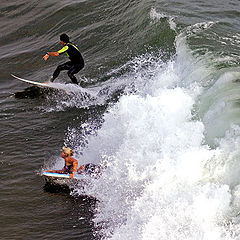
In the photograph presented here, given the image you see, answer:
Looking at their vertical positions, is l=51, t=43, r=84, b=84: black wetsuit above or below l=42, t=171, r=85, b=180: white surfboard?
above

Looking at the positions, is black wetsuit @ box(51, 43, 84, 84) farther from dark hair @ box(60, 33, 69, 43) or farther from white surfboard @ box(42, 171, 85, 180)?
white surfboard @ box(42, 171, 85, 180)

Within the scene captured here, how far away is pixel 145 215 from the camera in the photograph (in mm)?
8930

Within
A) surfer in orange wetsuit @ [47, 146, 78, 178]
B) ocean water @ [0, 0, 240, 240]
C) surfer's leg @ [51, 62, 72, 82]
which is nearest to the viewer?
ocean water @ [0, 0, 240, 240]

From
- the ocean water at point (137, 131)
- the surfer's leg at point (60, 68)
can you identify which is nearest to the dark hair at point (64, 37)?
the surfer's leg at point (60, 68)

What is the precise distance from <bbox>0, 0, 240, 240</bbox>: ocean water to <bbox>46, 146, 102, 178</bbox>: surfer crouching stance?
0.22m

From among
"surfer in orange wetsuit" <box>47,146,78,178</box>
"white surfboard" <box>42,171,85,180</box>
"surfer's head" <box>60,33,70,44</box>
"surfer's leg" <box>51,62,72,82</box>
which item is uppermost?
"surfer's head" <box>60,33,70,44</box>

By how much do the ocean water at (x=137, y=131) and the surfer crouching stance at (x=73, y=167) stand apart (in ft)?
0.72

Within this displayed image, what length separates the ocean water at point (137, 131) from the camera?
8930mm

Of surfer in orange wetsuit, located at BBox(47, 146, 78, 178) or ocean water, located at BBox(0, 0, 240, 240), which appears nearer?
ocean water, located at BBox(0, 0, 240, 240)

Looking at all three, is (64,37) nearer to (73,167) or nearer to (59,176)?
(73,167)

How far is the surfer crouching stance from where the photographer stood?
10523 millimetres

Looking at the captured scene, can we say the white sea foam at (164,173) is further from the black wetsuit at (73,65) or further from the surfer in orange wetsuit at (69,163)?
the black wetsuit at (73,65)

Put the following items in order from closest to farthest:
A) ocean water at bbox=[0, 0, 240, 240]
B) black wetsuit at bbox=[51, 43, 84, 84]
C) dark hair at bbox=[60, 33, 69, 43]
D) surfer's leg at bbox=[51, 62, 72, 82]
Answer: ocean water at bbox=[0, 0, 240, 240] → dark hair at bbox=[60, 33, 69, 43] → black wetsuit at bbox=[51, 43, 84, 84] → surfer's leg at bbox=[51, 62, 72, 82]

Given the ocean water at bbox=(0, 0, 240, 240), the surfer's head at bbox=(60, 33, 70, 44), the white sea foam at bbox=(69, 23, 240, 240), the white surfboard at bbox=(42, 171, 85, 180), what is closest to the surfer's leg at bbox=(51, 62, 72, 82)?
the ocean water at bbox=(0, 0, 240, 240)
